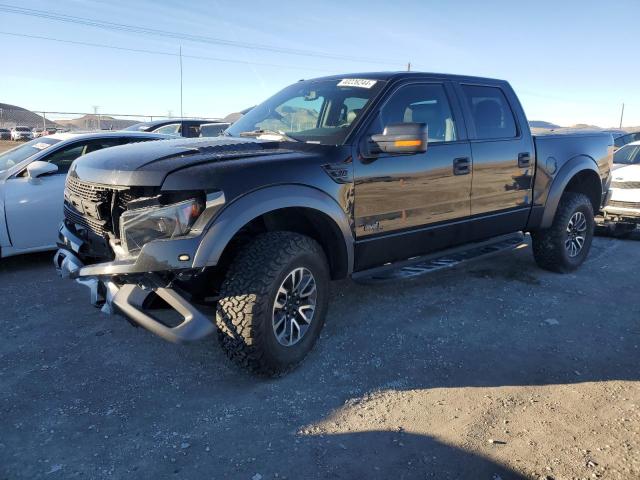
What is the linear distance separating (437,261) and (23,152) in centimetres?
479

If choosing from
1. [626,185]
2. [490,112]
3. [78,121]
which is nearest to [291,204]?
[490,112]

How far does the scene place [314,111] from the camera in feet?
13.7

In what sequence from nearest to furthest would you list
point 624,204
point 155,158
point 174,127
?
point 155,158, point 624,204, point 174,127

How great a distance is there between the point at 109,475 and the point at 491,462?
1838 millimetres

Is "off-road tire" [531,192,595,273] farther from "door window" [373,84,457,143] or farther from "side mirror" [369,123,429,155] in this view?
"side mirror" [369,123,429,155]

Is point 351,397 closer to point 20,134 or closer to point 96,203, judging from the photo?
point 96,203

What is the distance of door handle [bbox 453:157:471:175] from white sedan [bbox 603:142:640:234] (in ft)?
13.5

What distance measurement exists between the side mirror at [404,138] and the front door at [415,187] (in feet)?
0.75

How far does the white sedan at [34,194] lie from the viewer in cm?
534

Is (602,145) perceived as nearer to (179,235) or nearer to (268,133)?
(268,133)

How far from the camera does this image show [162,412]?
9.77 ft

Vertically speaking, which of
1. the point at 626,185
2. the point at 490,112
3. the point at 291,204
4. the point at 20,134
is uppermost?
the point at 490,112

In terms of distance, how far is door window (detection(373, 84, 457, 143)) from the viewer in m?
4.00

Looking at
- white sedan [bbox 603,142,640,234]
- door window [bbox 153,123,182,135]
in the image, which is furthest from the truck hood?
door window [bbox 153,123,182,135]
